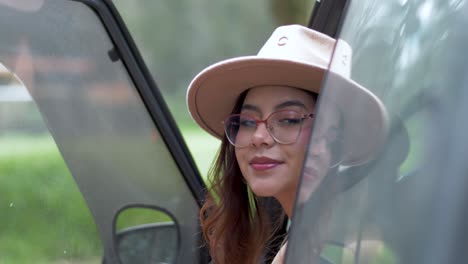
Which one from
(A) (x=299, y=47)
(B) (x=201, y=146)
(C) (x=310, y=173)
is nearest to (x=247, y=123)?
(A) (x=299, y=47)

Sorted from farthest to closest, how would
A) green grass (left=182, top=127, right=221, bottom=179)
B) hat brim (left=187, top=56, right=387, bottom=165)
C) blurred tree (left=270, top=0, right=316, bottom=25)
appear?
green grass (left=182, top=127, right=221, bottom=179), blurred tree (left=270, top=0, right=316, bottom=25), hat brim (left=187, top=56, right=387, bottom=165)

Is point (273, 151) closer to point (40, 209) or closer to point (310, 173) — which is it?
point (310, 173)

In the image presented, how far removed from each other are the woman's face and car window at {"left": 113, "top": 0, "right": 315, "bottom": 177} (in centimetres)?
944

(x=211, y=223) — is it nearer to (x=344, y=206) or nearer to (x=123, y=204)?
(x=123, y=204)

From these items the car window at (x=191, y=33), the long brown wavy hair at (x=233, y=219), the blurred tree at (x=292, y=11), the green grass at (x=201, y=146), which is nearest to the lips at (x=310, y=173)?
the long brown wavy hair at (x=233, y=219)

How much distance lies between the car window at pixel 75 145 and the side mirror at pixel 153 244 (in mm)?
14

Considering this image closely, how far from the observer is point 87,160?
2186 millimetres

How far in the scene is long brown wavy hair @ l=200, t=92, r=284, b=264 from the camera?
5.92 ft

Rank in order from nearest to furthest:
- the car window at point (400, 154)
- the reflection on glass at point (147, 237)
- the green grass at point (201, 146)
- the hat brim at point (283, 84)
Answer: the car window at point (400, 154) → the hat brim at point (283, 84) → the reflection on glass at point (147, 237) → the green grass at point (201, 146)

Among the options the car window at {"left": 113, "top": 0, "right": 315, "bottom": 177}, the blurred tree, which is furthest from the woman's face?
the car window at {"left": 113, "top": 0, "right": 315, "bottom": 177}

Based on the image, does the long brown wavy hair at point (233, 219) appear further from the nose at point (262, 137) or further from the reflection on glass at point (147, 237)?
the reflection on glass at point (147, 237)

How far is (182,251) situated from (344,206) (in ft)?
5.13

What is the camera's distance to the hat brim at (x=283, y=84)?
2.71 feet

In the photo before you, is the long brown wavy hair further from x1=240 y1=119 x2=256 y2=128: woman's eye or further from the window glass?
the window glass
